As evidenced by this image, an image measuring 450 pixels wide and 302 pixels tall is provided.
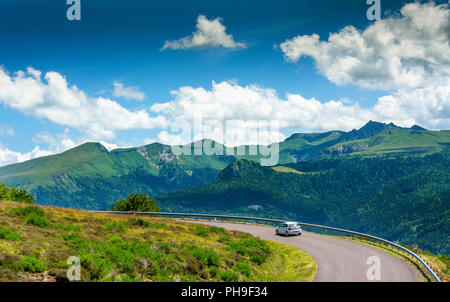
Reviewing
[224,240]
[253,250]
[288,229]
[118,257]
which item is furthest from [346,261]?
[118,257]

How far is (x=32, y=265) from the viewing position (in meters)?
14.0

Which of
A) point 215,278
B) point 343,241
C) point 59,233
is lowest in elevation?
point 343,241

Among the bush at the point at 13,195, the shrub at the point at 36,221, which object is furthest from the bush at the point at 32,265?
the bush at the point at 13,195

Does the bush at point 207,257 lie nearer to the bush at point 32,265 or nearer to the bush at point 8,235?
the bush at point 32,265

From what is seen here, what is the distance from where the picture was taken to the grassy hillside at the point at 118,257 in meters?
14.6

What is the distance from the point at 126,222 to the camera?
32.8 metres

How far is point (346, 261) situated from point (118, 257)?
16.9 m

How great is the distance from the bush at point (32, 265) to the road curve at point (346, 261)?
581 inches

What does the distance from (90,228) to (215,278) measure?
1184 cm

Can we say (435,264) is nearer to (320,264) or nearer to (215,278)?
(320,264)

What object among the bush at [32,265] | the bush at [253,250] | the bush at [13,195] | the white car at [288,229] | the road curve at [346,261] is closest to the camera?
the bush at [32,265]

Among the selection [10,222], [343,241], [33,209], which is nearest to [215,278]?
[10,222]

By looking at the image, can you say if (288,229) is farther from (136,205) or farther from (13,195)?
(13,195)

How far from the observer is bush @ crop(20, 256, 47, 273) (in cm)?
1384
